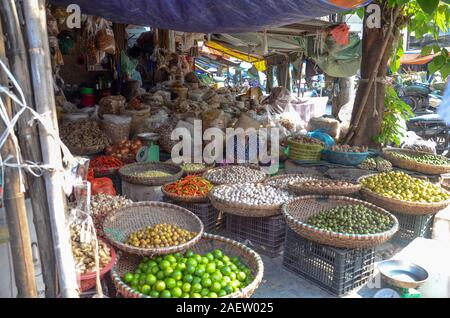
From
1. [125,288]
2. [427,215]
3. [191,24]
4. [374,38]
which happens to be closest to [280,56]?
[374,38]

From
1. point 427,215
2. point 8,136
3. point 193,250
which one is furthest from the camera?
point 427,215

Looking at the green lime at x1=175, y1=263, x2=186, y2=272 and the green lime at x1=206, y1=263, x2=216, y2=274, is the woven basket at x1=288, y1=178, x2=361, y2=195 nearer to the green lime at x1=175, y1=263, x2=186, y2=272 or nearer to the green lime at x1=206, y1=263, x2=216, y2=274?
the green lime at x1=206, y1=263, x2=216, y2=274

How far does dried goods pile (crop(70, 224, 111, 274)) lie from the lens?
2121mm

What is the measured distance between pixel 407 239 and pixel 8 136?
3.50 meters

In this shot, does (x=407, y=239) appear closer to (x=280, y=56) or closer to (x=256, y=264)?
(x=256, y=264)

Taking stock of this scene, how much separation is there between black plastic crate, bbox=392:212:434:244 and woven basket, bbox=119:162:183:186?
2.30m

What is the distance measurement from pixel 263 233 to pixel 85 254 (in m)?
1.60

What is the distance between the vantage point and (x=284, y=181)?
12.9 ft

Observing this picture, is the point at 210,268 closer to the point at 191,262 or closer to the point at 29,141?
the point at 191,262

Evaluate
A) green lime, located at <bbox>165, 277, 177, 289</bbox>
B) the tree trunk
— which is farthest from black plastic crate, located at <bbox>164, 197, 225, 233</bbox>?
the tree trunk

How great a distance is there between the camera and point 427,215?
11.5 feet

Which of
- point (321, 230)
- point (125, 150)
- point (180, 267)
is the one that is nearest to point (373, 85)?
point (321, 230)

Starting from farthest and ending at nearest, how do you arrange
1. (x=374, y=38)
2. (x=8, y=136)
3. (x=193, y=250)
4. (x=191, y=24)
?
Answer: (x=374, y=38) → (x=191, y=24) → (x=193, y=250) → (x=8, y=136)

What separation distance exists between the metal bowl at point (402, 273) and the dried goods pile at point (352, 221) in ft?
0.83
